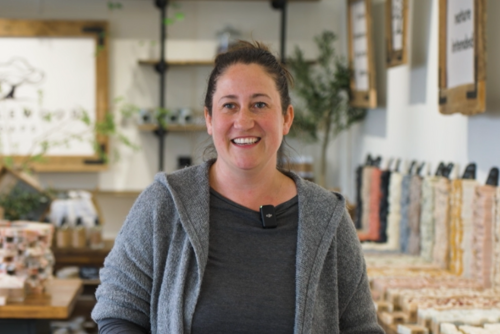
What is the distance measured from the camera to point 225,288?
62.2 inches

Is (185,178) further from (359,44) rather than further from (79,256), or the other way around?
(359,44)

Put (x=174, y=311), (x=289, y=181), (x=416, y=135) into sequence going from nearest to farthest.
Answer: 1. (x=174, y=311)
2. (x=289, y=181)
3. (x=416, y=135)

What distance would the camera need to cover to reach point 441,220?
2898 millimetres

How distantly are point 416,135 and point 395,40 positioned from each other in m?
0.51

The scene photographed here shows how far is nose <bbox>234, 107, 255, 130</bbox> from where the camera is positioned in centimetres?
162

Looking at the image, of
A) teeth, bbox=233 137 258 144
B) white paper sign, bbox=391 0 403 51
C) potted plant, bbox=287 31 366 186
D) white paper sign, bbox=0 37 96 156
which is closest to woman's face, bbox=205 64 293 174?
teeth, bbox=233 137 258 144

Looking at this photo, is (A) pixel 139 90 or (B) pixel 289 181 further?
(A) pixel 139 90

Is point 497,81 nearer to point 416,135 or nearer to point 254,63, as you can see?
point 416,135

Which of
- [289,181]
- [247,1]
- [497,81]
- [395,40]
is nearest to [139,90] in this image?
[247,1]

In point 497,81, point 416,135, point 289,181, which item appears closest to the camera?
point 289,181

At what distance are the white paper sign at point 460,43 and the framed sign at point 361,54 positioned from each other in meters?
1.22

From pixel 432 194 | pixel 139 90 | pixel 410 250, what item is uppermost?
pixel 139 90

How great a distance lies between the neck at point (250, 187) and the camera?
1.69m

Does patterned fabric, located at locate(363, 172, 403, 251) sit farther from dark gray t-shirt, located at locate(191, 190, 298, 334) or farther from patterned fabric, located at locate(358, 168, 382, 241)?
dark gray t-shirt, located at locate(191, 190, 298, 334)
